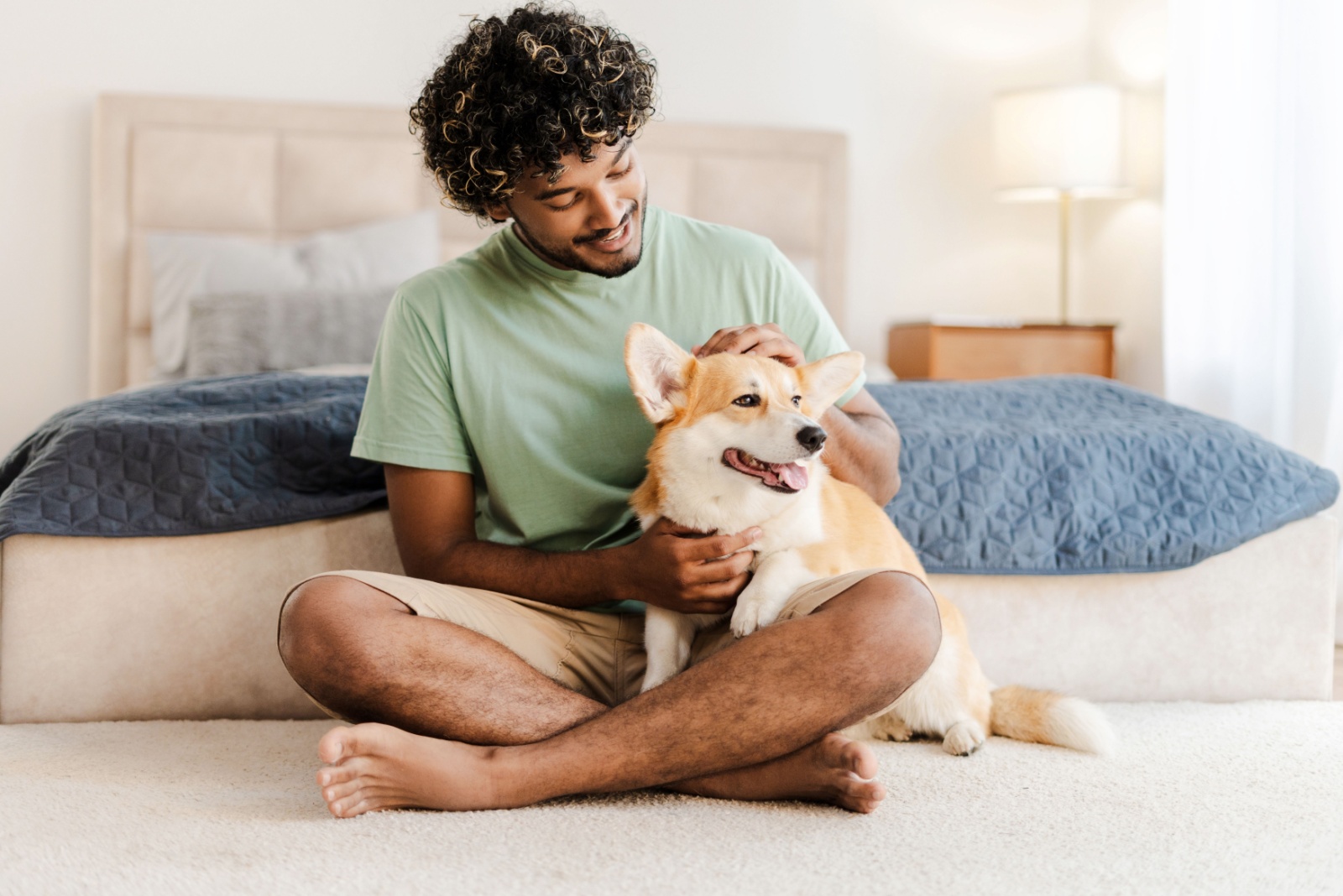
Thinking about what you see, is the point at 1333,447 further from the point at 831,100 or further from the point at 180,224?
the point at 180,224

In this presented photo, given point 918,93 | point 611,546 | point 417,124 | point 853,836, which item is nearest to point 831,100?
point 918,93

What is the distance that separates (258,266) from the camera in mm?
3393

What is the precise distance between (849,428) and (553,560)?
0.45 metres

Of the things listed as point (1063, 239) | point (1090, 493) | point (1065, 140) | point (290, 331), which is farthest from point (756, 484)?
point (1063, 239)

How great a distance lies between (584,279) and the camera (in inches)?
61.5

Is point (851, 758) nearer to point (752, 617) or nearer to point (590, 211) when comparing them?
point (752, 617)

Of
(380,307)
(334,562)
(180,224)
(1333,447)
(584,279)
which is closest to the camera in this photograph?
(584,279)

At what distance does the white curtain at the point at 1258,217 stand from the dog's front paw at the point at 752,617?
2.02m

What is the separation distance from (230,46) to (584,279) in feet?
9.40

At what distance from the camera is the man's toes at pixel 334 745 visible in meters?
1.16

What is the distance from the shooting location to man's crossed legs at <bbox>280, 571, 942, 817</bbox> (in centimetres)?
121

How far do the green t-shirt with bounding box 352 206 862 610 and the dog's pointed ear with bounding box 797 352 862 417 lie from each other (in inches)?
5.9

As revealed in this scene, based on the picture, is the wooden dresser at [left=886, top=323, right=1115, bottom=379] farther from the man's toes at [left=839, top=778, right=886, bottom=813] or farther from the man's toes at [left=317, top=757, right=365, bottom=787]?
the man's toes at [left=317, top=757, right=365, bottom=787]

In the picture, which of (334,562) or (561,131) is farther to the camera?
(334,562)
